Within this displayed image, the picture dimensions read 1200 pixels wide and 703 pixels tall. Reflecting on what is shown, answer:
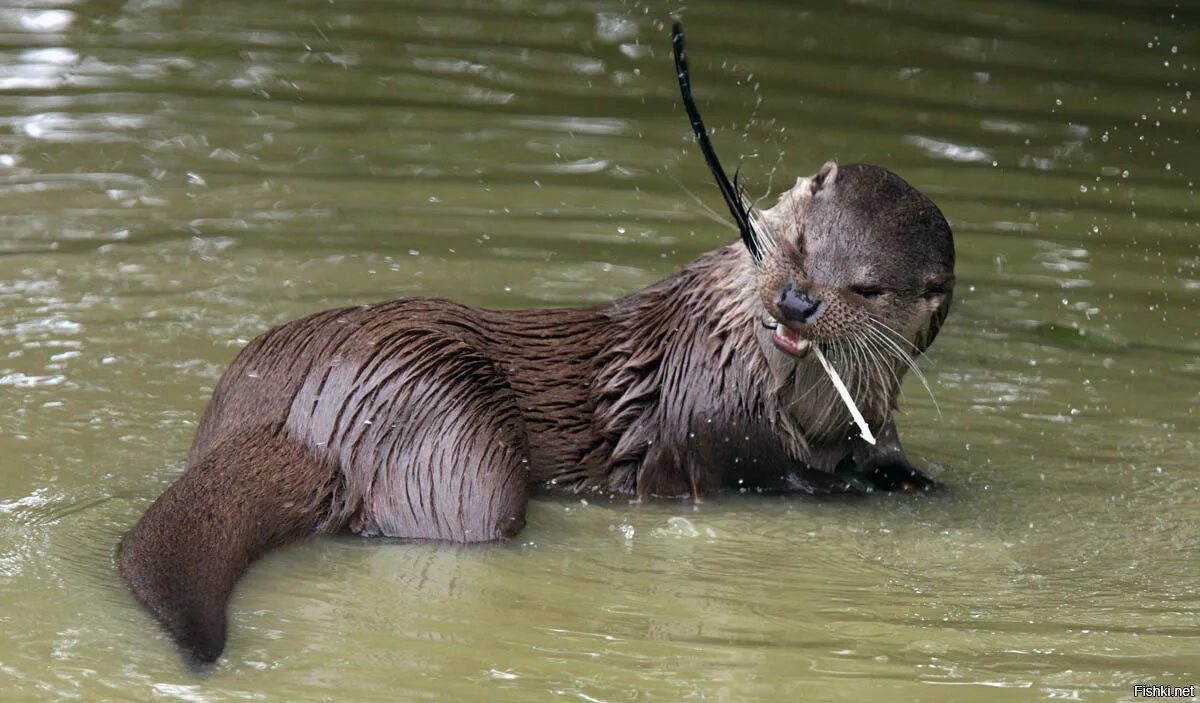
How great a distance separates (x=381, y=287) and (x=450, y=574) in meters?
1.70

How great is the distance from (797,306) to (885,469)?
0.60 meters

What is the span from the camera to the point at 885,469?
3.95 meters

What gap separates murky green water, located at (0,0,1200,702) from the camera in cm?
315

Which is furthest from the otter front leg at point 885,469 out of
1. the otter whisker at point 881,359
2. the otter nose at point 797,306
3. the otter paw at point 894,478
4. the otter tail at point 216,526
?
the otter tail at point 216,526

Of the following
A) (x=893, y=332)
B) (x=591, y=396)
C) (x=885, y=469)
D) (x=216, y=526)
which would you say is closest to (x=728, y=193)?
(x=893, y=332)

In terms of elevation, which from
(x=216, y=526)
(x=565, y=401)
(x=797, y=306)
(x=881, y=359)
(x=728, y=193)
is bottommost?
(x=216, y=526)

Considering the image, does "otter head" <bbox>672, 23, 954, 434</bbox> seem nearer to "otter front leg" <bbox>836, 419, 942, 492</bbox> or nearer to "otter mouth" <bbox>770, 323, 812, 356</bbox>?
"otter mouth" <bbox>770, 323, 812, 356</bbox>

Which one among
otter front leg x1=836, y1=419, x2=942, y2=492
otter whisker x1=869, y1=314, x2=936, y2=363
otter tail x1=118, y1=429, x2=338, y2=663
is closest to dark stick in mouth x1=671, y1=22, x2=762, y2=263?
otter whisker x1=869, y1=314, x2=936, y2=363

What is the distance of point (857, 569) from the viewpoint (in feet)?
11.7

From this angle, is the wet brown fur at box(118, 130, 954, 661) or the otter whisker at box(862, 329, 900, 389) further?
the otter whisker at box(862, 329, 900, 389)

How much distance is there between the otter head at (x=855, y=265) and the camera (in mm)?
3557

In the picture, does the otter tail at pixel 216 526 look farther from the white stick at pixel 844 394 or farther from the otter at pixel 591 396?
the white stick at pixel 844 394

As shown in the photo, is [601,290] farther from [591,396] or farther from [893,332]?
[893,332]

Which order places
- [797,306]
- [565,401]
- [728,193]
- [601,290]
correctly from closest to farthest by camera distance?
[797,306]
[728,193]
[565,401]
[601,290]
